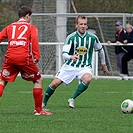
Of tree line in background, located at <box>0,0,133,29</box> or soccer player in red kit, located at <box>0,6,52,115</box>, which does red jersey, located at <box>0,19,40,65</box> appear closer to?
soccer player in red kit, located at <box>0,6,52,115</box>

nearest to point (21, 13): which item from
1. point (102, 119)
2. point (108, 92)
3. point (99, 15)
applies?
point (102, 119)

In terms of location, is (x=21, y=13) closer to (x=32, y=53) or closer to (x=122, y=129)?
(x=32, y=53)

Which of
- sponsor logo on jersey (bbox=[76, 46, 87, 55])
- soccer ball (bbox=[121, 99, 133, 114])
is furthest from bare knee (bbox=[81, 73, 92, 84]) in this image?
soccer ball (bbox=[121, 99, 133, 114])

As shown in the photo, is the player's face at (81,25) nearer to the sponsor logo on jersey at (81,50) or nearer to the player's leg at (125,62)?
the sponsor logo on jersey at (81,50)

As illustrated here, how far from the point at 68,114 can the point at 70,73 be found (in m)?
1.77

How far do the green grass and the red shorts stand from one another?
560mm

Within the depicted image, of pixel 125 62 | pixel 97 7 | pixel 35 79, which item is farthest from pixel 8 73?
pixel 97 7

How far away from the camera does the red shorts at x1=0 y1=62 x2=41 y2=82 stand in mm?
10641

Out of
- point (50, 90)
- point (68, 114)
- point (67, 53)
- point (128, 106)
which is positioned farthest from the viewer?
point (50, 90)

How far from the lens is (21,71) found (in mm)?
10750

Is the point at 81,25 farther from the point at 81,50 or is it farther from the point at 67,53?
the point at 67,53

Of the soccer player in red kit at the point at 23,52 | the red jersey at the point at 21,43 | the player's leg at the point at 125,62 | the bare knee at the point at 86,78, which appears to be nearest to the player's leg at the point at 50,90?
the bare knee at the point at 86,78

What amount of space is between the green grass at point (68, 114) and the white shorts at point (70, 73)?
1.61ft

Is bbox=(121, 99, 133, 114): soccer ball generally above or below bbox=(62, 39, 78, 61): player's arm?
below
